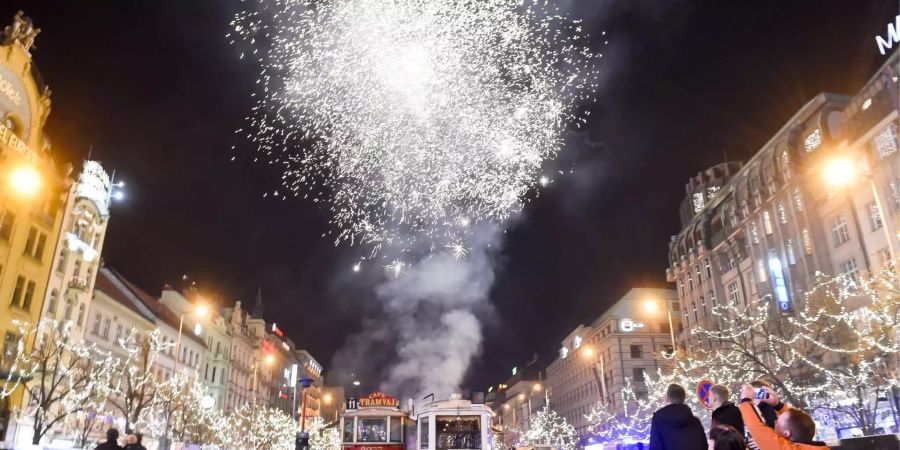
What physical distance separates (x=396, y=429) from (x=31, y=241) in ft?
99.2

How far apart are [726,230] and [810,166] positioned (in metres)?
16.9

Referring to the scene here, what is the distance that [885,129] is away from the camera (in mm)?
36312

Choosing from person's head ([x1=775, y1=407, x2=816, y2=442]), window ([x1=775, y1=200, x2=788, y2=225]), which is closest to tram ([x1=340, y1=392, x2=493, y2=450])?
person's head ([x1=775, y1=407, x2=816, y2=442])

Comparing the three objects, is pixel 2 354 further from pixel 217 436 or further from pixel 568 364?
pixel 568 364

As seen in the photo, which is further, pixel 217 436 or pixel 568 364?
pixel 568 364

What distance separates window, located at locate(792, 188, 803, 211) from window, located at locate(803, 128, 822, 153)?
3232 millimetres

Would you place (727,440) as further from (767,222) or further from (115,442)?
(767,222)

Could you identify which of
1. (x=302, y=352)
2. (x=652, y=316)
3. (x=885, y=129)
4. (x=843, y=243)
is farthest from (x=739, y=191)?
(x=302, y=352)

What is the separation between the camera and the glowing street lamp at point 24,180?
37.5 meters

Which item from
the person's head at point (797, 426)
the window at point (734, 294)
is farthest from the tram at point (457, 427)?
the window at point (734, 294)

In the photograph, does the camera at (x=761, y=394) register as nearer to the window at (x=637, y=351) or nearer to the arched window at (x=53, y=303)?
the arched window at (x=53, y=303)

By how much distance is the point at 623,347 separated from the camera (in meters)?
85.1

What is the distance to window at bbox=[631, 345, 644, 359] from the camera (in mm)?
84562

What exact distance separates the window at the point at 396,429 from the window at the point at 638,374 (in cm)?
6533
